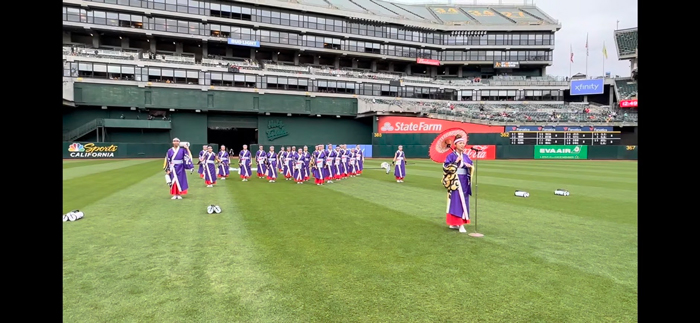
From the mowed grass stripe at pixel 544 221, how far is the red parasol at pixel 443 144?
171 cm

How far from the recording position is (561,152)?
1645 inches

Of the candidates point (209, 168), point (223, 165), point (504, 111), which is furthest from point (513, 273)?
point (504, 111)

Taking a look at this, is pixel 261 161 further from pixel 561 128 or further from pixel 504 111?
pixel 504 111

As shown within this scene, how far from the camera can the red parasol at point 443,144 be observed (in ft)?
28.5

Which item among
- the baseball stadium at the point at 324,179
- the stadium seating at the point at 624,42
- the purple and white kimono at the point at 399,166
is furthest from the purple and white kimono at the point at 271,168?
the stadium seating at the point at 624,42

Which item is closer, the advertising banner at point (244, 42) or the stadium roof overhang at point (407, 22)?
the advertising banner at point (244, 42)

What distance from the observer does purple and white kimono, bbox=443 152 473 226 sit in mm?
8188

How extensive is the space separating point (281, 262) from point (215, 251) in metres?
1.46

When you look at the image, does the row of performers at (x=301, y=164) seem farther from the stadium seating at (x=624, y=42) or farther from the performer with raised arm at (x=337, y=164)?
the stadium seating at (x=624, y=42)

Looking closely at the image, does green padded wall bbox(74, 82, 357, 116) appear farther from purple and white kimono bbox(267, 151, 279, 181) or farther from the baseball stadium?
purple and white kimono bbox(267, 151, 279, 181)

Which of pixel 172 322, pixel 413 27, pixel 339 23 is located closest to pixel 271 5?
pixel 339 23
